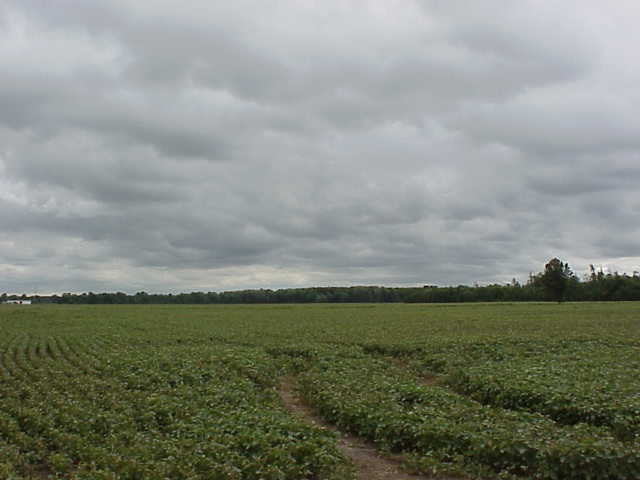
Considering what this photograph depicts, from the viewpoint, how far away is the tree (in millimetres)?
112625

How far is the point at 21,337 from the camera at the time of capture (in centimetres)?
4803

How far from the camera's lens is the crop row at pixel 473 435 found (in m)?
10.9

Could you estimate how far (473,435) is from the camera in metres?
12.3

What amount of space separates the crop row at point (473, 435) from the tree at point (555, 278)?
344ft

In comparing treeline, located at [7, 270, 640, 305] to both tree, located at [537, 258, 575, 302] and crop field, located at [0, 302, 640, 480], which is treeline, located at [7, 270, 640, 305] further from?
crop field, located at [0, 302, 640, 480]

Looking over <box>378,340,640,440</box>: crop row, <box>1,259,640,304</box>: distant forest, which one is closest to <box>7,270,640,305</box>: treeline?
<box>1,259,640,304</box>: distant forest

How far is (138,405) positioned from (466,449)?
10.1 meters

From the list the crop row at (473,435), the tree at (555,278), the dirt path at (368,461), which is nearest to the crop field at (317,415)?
the crop row at (473,435)

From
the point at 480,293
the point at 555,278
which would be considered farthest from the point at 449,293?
the point at 555,278

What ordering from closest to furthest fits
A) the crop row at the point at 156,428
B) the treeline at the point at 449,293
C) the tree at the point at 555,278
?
1. the crop row at the point at 156,428
2. the tree at the point at 555,278
3. the treeline at the point at 449,293

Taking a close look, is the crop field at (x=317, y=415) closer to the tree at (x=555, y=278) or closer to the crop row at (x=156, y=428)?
the crop row at (x=156, y=428)

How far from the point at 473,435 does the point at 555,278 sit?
364 feet

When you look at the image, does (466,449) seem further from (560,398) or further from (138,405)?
(138,405)

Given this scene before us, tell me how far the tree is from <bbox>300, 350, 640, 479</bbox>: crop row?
344 ft
